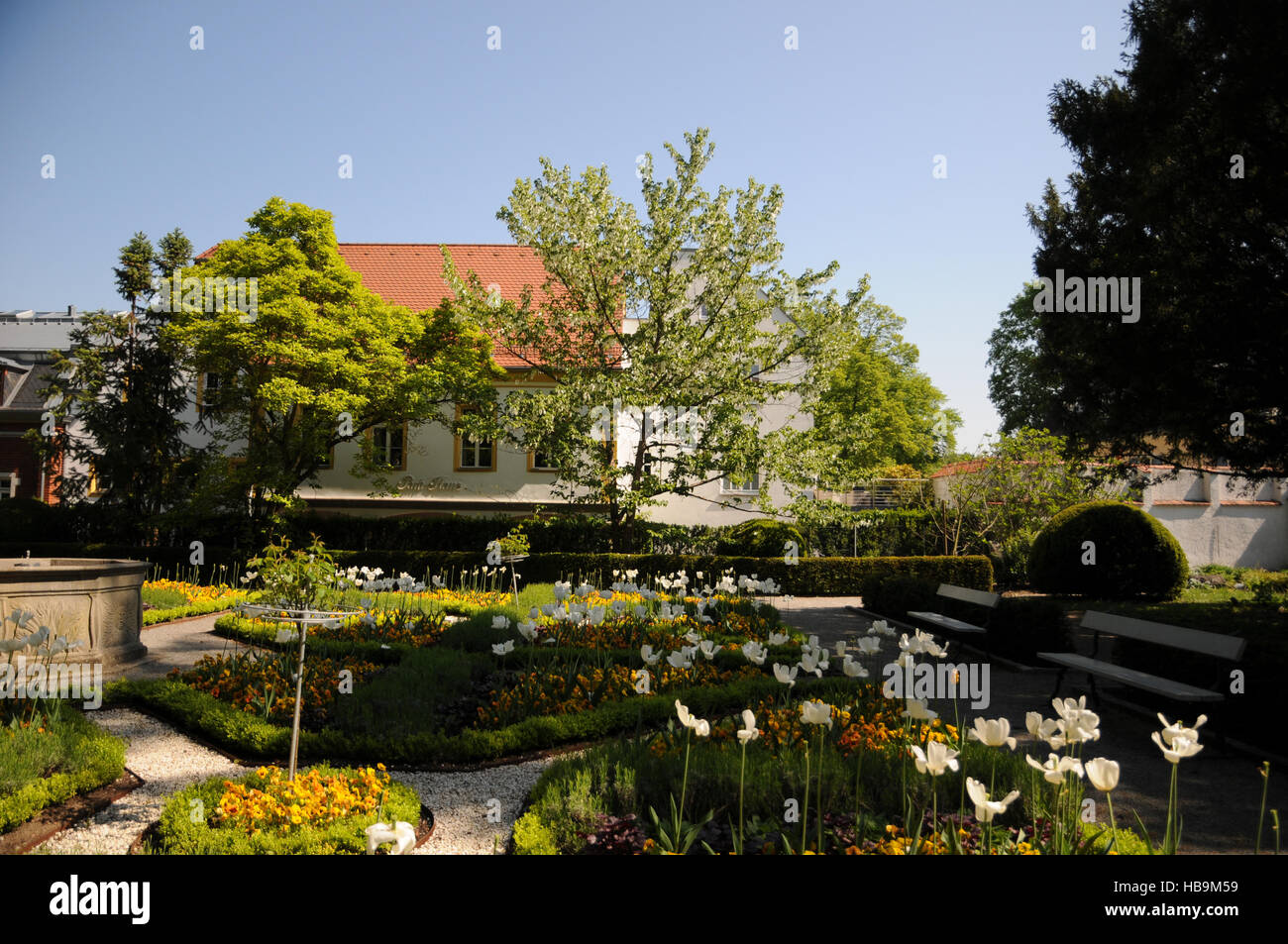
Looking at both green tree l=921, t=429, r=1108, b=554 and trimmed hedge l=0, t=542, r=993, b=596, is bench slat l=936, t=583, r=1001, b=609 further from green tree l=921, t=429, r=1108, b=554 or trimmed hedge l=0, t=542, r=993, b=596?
green tree l=921, t=429, r=1108, b=554

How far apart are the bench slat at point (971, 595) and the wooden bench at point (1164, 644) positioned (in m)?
1.58

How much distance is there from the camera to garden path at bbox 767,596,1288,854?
15.8 feet

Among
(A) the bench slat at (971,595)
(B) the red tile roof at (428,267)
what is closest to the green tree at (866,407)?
(A) the bench slat at (971,595)

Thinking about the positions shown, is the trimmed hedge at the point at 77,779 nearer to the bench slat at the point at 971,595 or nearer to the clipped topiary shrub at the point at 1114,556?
the bench slat at the point at 971,595

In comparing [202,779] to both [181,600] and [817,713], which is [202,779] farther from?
[181,600]

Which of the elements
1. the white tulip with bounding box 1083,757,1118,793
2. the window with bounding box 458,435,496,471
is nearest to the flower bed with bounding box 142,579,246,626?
the window with bounding box 458,435,496,471

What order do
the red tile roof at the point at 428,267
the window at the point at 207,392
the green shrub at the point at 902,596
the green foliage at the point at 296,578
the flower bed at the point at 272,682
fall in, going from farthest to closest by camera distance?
1. the red tile roof at the point at 428,267
2. the window at the point at 207,392
3. the green shrub at the point at 902,596
4. the flower bed at the point at 272,682
5. the green foliage at the point at 296,578

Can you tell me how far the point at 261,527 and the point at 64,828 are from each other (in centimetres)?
1586

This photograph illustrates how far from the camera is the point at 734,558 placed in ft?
58.6

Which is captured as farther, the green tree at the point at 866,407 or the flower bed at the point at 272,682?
the green tree at the point at 866,407

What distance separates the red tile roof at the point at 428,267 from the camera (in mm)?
26375

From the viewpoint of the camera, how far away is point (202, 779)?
5.58 metres

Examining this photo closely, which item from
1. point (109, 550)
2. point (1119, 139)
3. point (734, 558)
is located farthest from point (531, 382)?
point (1119, 139)
